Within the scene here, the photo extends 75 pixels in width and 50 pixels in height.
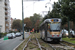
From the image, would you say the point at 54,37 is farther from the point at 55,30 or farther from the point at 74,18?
the point at 74,18

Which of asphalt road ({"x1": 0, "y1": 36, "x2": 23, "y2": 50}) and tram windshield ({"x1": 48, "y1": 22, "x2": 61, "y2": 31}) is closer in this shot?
asphalt road ({"x1": 0, "y1": 36, "x2": 23, "y2": 50})

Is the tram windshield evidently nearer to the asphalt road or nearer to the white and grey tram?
the white and grey tram

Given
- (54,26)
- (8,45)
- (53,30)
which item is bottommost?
(8,45)

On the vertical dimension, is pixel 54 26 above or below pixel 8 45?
above

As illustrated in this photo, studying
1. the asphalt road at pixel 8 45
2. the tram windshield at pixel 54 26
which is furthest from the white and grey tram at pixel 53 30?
the asphalt road at pixel 8 45

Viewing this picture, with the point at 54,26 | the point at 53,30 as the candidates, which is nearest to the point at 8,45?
the point at 53,30

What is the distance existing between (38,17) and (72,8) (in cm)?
9041

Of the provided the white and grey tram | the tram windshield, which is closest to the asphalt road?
the white and grey tram

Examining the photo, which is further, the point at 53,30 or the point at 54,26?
the point at 54,26

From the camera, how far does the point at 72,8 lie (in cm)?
2061

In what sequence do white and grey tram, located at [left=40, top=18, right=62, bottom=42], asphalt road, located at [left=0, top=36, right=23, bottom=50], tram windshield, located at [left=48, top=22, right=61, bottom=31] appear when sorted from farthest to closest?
tram windshield, located at [left=48, top=22, right=61, bottom=31], white and grey tram, located at [left=40, top=18, right=62, bottom=42], asphalt road, located at [left=0, top=36, right=23, bottom=50]

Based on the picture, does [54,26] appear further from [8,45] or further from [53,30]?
[8,45]

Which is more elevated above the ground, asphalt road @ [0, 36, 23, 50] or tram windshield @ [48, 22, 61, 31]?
tram windshield @ [48, 22, 61, 31]

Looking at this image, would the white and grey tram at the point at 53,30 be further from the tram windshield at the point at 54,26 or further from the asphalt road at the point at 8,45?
the asphalt road at the point at 8,45
